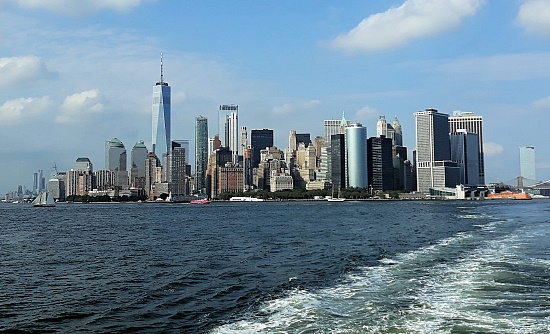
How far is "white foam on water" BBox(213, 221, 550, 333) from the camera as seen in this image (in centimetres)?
1515

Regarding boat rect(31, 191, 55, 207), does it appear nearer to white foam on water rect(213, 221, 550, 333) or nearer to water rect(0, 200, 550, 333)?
water rect(0, 200, 550, 333)

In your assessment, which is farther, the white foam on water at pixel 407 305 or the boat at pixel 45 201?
the boat at pixel 45 201

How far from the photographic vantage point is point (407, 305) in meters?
17.7

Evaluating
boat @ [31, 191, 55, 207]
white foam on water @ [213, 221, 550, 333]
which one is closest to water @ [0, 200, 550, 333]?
white foam on water @ [213, 221, 550, 333]

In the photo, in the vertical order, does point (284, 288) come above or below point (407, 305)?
below

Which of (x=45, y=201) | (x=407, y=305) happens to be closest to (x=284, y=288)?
(x=407, y=305)

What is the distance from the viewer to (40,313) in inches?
734

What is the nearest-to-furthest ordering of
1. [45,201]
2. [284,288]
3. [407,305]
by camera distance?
[407,305], [284,288], [45,201]

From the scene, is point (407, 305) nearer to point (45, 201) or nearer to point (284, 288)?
point (284, 288)

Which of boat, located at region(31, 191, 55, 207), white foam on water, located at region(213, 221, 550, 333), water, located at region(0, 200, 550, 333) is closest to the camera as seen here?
white foam on water, located at region(213, 221, 550, 333)

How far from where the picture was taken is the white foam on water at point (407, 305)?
15.1 m

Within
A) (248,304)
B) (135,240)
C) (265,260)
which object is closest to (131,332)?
(248,304)

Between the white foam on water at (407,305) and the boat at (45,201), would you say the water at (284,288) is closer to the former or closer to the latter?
the white foam on water at (407,305)

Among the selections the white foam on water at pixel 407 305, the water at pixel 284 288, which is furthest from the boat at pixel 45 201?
the white foam on water at pixel 407 305
